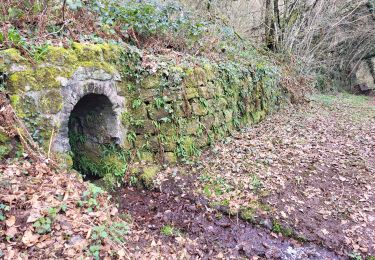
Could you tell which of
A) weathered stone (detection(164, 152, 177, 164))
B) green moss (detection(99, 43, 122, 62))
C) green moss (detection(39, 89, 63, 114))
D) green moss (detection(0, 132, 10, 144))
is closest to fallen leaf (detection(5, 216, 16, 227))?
green moss (detection(0, 132, 10, 144))

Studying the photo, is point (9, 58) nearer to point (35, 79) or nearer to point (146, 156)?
point (35, 79)

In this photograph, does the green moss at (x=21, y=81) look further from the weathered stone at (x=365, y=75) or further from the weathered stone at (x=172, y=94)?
the weathered stone at (x=365, y=75)

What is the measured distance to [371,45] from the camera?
17.2m

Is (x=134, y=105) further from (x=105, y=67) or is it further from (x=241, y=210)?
(x=241, y=210)

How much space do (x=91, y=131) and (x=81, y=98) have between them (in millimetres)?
963

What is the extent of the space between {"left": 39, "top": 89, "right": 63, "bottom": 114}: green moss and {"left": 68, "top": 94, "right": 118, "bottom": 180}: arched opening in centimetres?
83

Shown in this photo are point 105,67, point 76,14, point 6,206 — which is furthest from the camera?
point 76,14

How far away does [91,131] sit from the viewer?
5.59m

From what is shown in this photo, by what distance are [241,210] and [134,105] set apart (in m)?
2.63

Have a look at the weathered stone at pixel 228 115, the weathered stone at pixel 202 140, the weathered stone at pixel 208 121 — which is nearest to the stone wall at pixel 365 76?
the weathered stone at pixel 228 115

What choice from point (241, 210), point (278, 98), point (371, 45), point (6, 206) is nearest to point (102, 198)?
point (6, 206)

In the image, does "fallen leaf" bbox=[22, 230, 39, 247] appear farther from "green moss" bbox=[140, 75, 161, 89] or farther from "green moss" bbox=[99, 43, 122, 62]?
"green moss" bbox=[140, 75, 161, 89]

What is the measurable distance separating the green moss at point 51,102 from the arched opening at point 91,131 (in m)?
0.83

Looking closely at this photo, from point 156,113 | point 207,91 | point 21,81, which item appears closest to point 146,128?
point 156,113
